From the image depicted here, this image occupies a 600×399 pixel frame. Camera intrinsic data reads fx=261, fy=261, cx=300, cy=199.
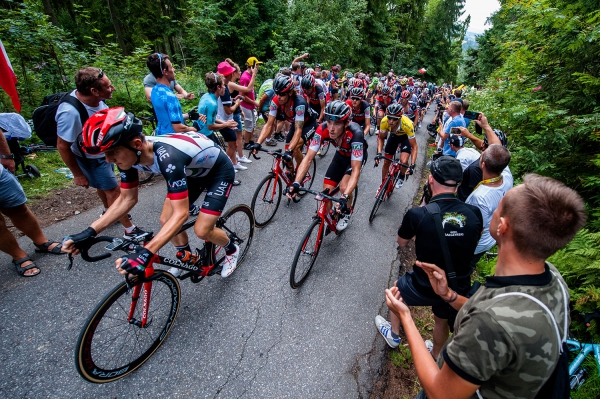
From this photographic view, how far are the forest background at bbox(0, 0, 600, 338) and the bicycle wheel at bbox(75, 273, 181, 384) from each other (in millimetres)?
4600

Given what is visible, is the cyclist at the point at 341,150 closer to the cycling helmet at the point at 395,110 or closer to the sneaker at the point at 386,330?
the sneaker at the point at 386,330

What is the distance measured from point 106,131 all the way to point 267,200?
301cm

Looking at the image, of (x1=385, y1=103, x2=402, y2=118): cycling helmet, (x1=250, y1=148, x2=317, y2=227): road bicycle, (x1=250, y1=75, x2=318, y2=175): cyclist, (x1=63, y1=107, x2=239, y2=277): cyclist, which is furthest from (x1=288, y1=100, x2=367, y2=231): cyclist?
(x1=385, y1=103, x2=402, y2=118): cycling helmet

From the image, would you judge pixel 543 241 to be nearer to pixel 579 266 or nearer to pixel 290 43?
pixel 579 266

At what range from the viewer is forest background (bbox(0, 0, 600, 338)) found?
168 inches

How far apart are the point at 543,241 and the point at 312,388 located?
2.37 meters

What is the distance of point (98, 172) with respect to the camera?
3.77m

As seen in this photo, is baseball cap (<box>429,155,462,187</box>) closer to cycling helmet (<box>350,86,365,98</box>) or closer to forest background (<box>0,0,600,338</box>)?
forest background (<box>0,0,600,338</box>)

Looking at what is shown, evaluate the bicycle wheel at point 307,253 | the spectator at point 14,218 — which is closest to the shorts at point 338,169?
the bicycle wheel at point 307,253

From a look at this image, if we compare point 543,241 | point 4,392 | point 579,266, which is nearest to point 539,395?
point 543,241

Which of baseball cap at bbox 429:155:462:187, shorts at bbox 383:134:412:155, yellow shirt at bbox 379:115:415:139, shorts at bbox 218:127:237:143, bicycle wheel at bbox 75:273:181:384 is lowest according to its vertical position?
bicycle wheel at bbox 75:273:181:384

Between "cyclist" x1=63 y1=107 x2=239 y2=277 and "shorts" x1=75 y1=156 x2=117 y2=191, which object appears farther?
"shorts" x1=75 y1=156 x2=117 y2=191

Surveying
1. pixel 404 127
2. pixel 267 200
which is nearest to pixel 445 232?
pixel 267 200

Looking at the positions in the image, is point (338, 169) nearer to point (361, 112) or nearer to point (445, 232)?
point (445, 232)
